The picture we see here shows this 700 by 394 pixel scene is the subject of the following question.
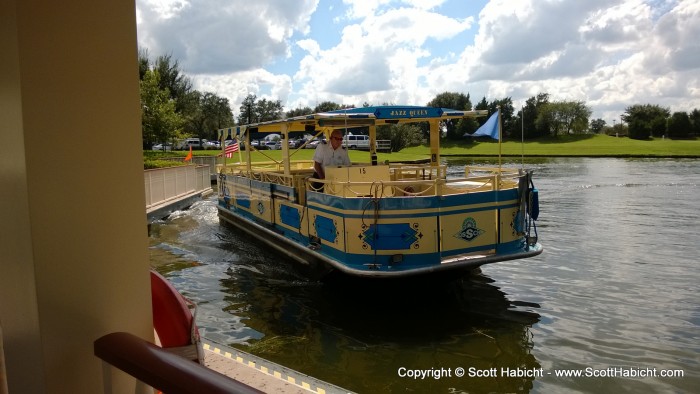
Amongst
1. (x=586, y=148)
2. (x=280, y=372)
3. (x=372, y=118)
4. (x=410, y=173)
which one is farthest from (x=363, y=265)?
(x=586, y=148)

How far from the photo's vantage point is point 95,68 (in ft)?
5.86

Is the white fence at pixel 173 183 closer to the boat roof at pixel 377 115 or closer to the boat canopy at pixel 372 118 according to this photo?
the boat canopy at pixel 372 118

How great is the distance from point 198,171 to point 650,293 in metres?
21.6

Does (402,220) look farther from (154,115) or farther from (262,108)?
(262,108)

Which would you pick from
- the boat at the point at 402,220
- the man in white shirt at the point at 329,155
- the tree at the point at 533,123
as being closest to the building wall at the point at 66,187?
the boat at the point at 402,220

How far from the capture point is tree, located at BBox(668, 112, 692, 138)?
292 feet

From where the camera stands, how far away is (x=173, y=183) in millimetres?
21984

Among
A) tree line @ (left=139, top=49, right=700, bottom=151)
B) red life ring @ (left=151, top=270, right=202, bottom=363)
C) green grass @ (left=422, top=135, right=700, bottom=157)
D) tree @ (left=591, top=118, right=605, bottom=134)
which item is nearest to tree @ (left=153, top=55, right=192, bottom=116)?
tree line @ (left=139, top=49, right=700, bottom=151)

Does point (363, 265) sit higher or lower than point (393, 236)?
lower

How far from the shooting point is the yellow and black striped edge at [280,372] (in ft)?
17.0

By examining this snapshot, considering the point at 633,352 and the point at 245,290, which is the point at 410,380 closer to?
the point at 633,352

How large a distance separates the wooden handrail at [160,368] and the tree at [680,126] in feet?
342

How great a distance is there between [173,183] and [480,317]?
52.7 feet

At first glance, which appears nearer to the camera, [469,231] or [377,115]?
[469,231]
